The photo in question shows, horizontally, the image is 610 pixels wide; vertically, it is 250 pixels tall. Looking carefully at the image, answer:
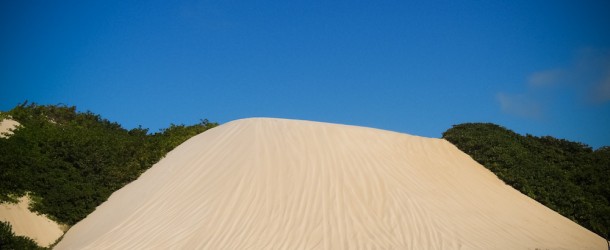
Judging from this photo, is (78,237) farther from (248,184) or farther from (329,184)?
(329,184)

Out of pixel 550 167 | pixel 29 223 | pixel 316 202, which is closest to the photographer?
pixel 316 202

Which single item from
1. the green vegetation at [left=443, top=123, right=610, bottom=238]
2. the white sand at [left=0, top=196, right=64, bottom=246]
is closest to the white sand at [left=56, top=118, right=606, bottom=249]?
the white sand at [left=0, top=196, right=64, bottom=246]

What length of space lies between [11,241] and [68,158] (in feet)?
20.9

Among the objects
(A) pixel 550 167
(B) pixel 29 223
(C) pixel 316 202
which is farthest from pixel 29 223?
(A) pixel 550 167

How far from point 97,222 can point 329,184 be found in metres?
7.89

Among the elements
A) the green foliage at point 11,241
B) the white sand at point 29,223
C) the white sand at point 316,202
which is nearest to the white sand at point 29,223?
the white sand at point 29,223

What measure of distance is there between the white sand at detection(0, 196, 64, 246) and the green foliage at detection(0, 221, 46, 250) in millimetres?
735

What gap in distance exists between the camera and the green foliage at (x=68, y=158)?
17.0m

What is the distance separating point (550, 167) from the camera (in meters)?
21.4

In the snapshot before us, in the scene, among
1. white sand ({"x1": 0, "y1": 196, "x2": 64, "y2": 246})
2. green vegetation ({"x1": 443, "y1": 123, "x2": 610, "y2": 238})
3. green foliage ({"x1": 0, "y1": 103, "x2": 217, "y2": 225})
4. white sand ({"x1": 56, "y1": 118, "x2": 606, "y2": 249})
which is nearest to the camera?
white sand ({"x1": 56, "y1": 118, "x2": 606, "y2": 249})

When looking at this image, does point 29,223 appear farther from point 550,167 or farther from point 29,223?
point 550,167

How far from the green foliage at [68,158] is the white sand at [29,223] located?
0.92ft

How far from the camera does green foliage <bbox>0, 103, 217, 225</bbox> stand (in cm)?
1697

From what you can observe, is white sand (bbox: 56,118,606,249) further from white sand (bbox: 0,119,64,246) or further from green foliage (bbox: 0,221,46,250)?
green foliage (bbox: 0,221,46,250)
